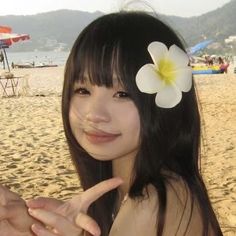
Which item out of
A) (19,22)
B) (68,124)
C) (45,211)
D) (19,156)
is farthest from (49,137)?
(19,22)

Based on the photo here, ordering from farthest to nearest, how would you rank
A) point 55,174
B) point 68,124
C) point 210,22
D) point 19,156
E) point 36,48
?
point 36,48 < point 210,22 < point 19,156 < point 55,174 < point 68,124

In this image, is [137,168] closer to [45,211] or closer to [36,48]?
[45,211]

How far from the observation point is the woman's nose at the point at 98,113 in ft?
4.84

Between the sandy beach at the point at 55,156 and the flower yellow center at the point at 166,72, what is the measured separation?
0.51 meters

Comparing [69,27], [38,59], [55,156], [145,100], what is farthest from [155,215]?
[69,27]

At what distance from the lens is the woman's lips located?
1.51 meters

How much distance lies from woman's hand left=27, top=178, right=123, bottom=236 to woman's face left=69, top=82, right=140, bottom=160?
345 mm

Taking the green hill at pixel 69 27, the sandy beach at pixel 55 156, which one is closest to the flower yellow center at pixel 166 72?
the sandy beach at pixel 55 156

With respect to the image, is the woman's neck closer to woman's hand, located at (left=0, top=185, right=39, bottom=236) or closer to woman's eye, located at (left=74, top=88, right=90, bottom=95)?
woman's eye, located at (left=74, top=88, right=90, bottom=95)

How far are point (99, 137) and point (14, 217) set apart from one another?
0.41 m

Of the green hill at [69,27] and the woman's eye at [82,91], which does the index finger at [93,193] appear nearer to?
the woman's eye at [82,91]

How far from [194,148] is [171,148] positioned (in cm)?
13

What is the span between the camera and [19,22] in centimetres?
16000

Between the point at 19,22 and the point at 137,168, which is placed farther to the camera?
A: the point at 19,22
